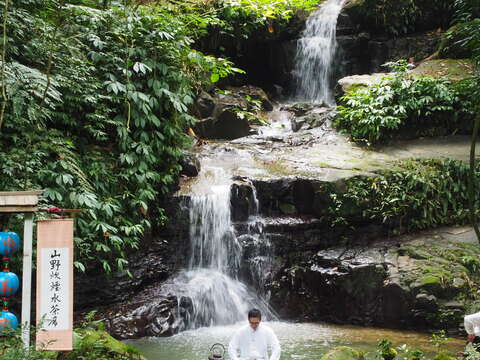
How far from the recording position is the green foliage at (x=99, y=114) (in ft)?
22.6

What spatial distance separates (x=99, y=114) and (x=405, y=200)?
605 centimetres

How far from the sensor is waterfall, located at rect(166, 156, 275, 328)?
8344 millimetres

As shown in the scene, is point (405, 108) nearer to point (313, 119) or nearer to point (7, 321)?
point (313, 119)

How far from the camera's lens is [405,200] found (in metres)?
9.22

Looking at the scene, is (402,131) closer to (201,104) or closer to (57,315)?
(201,104)

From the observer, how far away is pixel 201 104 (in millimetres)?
13383

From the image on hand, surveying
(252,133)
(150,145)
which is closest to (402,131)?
(252,133)

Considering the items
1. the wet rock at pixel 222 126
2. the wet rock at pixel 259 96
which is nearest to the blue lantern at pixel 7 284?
the wet rock at pixel 222 126

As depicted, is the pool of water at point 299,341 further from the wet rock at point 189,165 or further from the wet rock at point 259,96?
the wet rock at point 259,96

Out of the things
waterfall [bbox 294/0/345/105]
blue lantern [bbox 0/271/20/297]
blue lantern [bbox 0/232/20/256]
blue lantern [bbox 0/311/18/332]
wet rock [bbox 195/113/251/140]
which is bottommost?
blue lantern [bbox 0/311/18/332]

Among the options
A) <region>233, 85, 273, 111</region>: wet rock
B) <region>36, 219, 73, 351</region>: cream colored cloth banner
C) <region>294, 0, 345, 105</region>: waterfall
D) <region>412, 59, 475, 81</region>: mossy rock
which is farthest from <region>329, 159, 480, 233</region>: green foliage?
<region>294, 0, 345, 105</region>: waterfall

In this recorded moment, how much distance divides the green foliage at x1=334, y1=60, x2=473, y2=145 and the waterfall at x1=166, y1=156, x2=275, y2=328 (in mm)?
3817

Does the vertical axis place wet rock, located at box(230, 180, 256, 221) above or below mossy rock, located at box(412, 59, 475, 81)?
below

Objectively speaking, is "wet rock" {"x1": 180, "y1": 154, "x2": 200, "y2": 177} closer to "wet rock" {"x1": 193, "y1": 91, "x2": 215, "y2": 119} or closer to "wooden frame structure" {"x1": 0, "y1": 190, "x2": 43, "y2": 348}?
"wet rock" {"x1": 193, "y1": 91, "x2": 215, "y2": 119}
